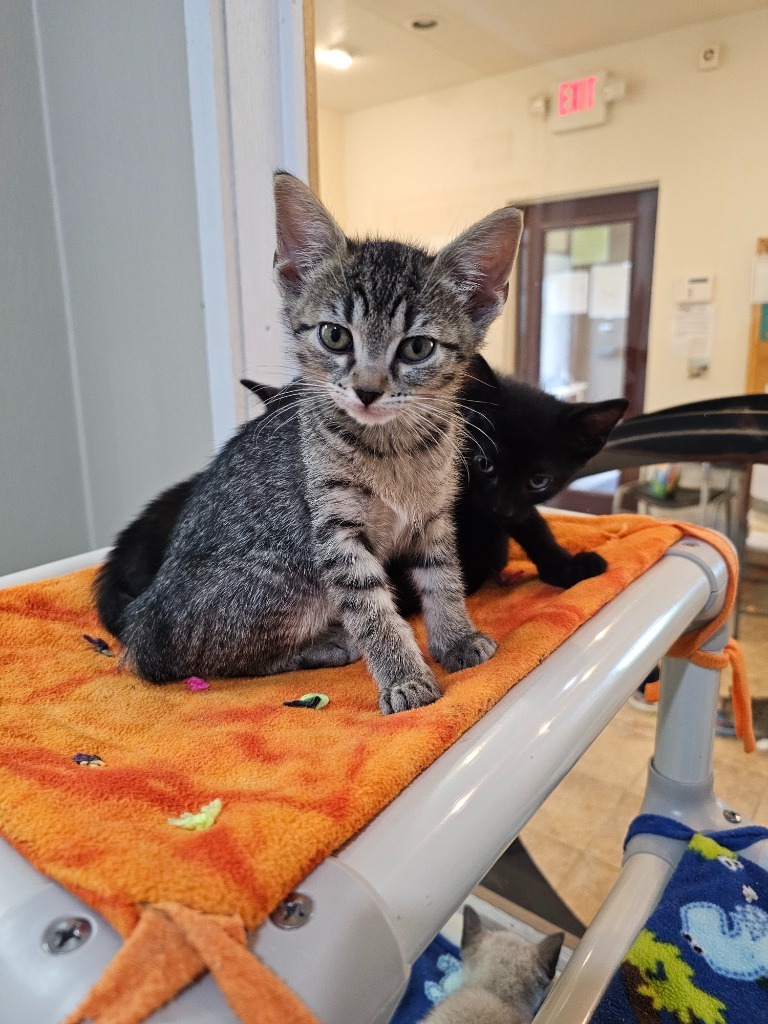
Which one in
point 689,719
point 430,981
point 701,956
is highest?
point 689,719

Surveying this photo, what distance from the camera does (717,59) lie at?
2121 millimetres

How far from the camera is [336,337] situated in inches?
29.9

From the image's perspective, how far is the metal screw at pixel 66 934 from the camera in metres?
0.36

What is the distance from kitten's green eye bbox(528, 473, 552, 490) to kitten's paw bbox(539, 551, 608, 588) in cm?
12

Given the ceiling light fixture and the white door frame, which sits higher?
the ceiling light fixture

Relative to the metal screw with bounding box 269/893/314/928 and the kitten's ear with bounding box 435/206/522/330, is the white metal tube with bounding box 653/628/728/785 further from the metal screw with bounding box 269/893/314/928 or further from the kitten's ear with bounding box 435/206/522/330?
the metal screw with bounding box 269/893/314/928

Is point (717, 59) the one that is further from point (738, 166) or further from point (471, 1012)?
point (471, 1012)

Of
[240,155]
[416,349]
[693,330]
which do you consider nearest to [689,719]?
[416,349]

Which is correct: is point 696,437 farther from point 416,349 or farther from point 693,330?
point 693,330

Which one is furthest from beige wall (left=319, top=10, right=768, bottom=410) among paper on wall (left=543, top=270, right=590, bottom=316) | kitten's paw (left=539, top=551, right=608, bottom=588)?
kitten's paw (left=539, top=551, right=608, bottom=588)

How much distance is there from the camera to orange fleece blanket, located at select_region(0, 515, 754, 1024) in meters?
0.35

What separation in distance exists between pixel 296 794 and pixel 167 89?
1.26 m

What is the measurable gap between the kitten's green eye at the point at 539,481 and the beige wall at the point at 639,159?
137cm

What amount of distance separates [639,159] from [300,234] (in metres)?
2.25
